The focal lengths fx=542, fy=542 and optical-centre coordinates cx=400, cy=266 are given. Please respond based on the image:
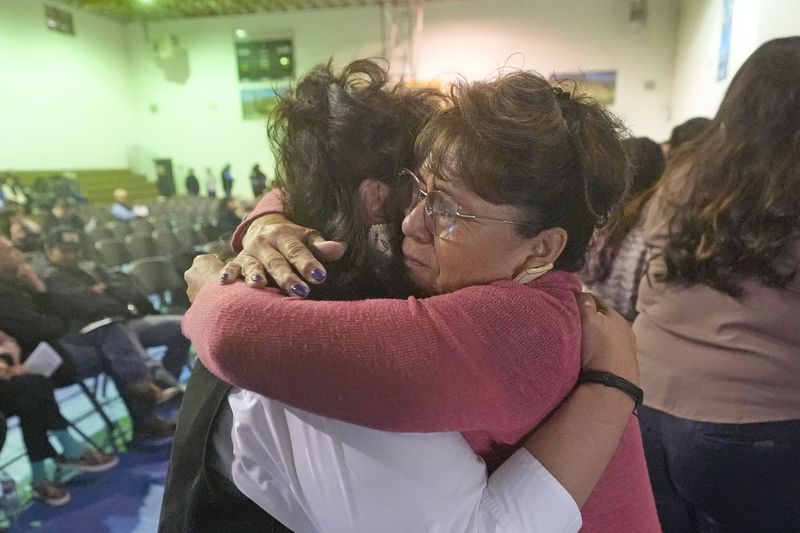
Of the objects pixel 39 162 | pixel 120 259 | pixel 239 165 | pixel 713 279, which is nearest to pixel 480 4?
pixel 239 165

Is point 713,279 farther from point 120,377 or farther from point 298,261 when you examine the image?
point 120,377

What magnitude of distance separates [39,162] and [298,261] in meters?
15.1

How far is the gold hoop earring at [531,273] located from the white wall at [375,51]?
28.8 feet

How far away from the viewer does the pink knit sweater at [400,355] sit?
547mm

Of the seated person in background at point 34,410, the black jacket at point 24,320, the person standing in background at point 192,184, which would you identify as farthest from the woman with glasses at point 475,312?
the person standing in background at point 192,184

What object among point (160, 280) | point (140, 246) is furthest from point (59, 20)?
point (160, 280)

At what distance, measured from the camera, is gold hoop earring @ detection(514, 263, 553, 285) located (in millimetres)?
726

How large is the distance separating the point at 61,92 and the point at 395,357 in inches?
628

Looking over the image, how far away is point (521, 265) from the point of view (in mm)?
741

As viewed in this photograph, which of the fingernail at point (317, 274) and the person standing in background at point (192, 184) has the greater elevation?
the fingernail at point (317, 274)

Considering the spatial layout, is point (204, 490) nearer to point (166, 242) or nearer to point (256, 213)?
point (256, 213)

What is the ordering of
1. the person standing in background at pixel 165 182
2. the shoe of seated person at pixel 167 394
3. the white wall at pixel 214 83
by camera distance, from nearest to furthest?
the shoe of seated person at pixel 167 394, the white wall at pixel 214 83, the person standing in background at pixel 165 182

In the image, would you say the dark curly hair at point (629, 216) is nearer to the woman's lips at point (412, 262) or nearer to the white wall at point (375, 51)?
the woman's lips at point (412, 262)

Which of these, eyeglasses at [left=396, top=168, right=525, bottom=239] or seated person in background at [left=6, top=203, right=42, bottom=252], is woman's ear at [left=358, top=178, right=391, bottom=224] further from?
seated person in background at [left=6, top=203, right=42, bottom=252]
